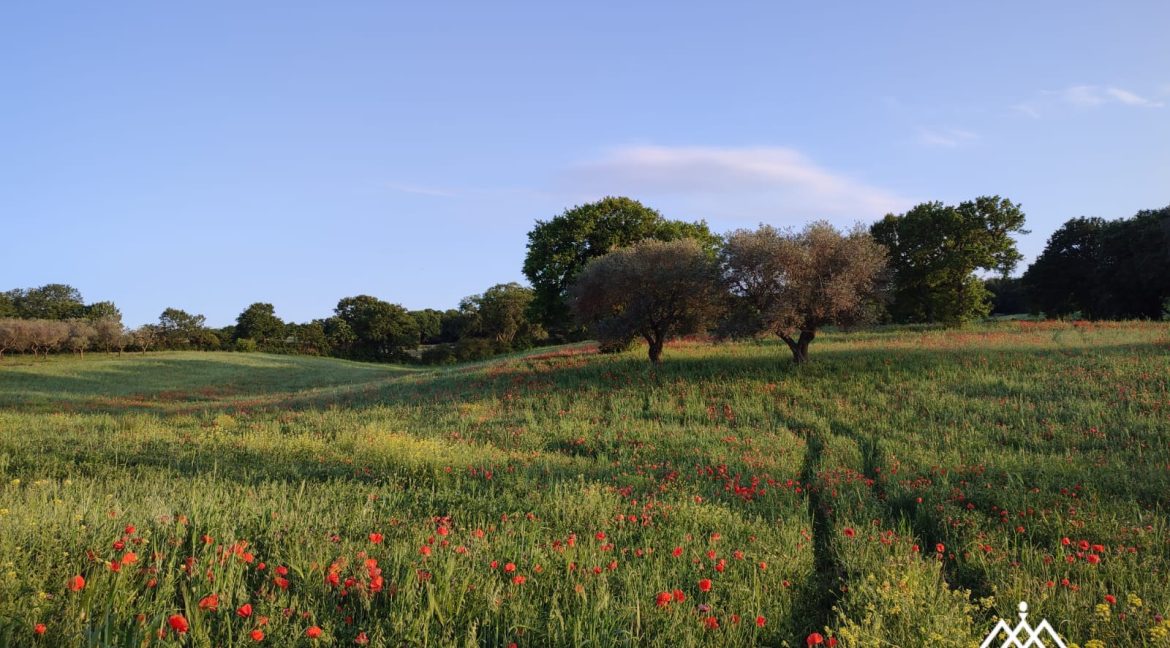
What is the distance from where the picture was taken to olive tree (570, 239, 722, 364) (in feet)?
92.8

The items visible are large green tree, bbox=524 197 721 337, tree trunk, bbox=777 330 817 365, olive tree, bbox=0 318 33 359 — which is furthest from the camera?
olive tree, bbox=0 318 33 359

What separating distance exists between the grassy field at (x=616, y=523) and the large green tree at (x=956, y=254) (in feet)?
73.5

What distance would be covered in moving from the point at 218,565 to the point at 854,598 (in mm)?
5011

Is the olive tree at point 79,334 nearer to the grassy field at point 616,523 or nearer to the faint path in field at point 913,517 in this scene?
the grassy field at point 616,523

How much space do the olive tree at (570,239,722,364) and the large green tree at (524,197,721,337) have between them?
9309 millimetres

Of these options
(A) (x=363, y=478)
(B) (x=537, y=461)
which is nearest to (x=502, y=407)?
(B) (x=537, y=461)

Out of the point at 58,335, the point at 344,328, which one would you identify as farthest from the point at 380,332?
the point at 58,335

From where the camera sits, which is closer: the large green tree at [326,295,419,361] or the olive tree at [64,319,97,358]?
the olive tree at [64,319,97,358]

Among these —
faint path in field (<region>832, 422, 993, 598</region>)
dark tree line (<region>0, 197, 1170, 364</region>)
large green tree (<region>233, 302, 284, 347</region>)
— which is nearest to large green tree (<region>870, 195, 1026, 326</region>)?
dark tree line (<region>0, 197, 1170, 364</region>)

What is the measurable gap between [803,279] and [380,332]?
7916cm

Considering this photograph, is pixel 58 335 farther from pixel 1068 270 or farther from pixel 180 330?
pixel 1068 270

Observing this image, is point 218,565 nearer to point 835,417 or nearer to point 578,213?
point 835,417

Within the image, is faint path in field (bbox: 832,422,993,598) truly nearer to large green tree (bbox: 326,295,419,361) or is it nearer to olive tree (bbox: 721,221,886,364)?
olive tree (bbox: 721,221,886,364)

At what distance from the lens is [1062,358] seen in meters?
22.4
